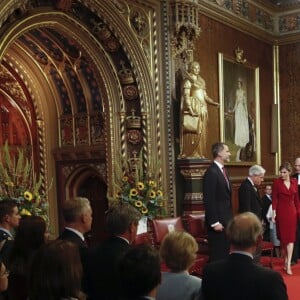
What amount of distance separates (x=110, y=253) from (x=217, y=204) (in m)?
2.85

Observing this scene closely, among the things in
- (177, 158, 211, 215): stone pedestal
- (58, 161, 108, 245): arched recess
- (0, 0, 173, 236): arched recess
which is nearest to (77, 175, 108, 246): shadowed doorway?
(58, 161, 108, 245): arched recess

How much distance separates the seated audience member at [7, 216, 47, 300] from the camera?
104 inches

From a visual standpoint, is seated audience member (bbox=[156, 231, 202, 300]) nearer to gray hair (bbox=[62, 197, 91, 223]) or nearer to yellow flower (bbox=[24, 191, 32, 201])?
gray hair (bbox=[62, 197, 91, 223])

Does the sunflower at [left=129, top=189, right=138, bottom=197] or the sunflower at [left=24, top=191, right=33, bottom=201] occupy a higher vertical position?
the sunflower at [left=24, top=191, right=33, bottom=201]

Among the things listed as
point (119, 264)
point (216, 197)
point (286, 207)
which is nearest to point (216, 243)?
point (216, 197)

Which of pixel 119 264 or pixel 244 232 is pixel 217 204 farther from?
pixel 119 264

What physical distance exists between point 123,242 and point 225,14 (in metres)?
7.05

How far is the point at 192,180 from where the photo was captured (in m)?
7.48

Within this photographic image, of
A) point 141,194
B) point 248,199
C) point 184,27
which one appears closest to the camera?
point 248,199

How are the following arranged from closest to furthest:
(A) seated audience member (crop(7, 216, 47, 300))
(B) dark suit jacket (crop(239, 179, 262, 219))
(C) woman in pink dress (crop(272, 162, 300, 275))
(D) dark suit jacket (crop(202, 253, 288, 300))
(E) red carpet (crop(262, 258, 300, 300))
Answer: (D) dark suit jacket (crop(202, 253, 288, 300))
(A) seated audience member (crop(7, 216, 47, 300))
(E) red carpet (crop(262, 258, 300, 300))
(B) dark suit jacket (crop(239, 179, 262, 219))
(C) woman in pink dress (crop(272, 162, 300, 275))

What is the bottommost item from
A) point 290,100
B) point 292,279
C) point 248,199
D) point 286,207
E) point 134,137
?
point 292,279

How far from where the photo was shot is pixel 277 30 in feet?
35.1

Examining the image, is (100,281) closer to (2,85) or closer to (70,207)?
(70,207)

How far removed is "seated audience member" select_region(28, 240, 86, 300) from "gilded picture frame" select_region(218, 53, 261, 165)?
22.9 ft
